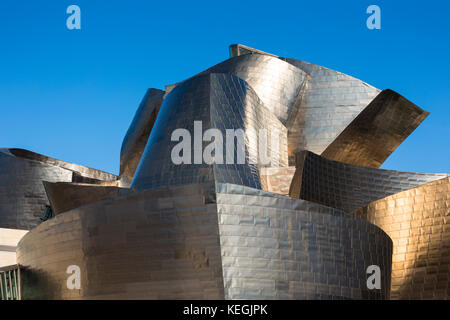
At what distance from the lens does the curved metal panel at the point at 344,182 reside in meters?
15.2

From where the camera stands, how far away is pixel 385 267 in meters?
12.8

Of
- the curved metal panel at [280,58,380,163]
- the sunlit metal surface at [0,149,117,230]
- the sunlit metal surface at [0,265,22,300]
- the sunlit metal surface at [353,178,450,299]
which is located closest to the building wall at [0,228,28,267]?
the sunlit metal surface at [0,149,117,230]

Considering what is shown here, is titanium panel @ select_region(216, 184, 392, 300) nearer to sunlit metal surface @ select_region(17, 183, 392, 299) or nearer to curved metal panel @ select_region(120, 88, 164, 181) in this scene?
sunlit metal surface @ select_region(17, 183, 392, 299)

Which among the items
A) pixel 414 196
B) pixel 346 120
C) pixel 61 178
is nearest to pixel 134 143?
pixel 61 178

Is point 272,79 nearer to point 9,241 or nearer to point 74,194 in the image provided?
point 74,194

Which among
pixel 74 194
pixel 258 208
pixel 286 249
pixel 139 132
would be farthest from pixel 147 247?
pixel 139 132

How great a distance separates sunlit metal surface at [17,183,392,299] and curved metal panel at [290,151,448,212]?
3248mm

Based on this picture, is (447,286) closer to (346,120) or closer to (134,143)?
(346,120)

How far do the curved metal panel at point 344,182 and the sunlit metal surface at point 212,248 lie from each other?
3.25 metres

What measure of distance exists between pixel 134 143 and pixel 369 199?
9.25m

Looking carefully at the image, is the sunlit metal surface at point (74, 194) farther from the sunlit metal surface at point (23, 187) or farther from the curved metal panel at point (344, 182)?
the sunlit metal surface at point (23, 187)

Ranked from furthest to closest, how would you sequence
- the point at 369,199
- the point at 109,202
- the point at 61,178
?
the point at 61,178 → the point at 369,199 → the point at 109,202

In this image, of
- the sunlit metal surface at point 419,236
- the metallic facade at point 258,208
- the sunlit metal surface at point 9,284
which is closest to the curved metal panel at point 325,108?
the metallic facade at point 258,208

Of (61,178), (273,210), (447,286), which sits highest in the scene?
(61,178)
